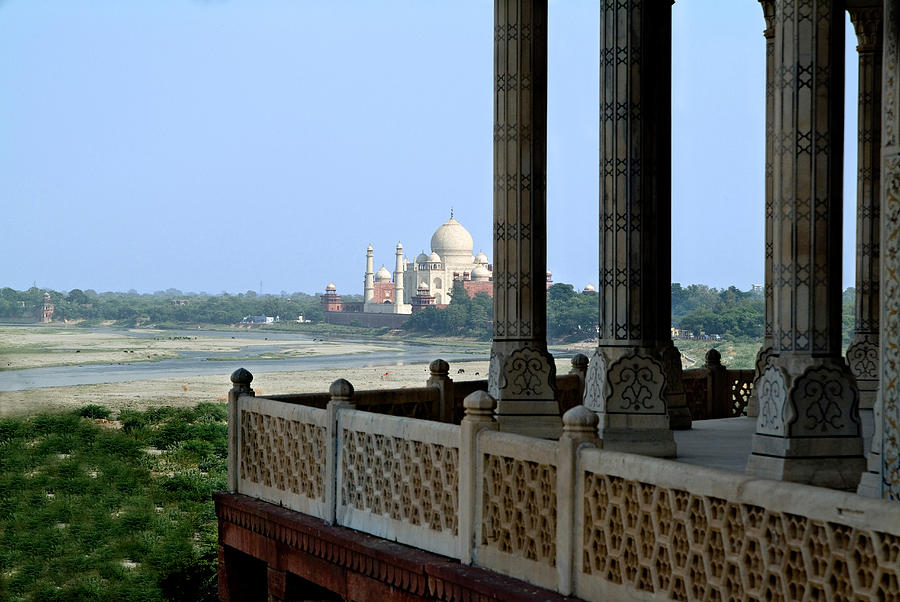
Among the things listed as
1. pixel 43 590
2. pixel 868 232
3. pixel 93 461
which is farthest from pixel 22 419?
pixel 868 232

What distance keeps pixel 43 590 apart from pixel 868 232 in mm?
Result: 20440

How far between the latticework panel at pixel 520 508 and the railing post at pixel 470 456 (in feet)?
0.28

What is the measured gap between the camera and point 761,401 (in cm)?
653

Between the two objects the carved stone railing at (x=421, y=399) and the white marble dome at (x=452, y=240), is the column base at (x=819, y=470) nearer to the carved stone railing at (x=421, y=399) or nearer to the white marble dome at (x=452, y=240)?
the carved stone railing at (x=421, y=399)

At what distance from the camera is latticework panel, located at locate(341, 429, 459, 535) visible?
6.20 metres

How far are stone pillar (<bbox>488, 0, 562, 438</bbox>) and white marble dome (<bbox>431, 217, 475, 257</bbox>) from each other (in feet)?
314

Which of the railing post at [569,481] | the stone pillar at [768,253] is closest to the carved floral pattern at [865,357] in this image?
the stone pillar at [768,253]

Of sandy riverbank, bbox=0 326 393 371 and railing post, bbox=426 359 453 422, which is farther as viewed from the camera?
sandy riverbank, bbox=0 326 393 371

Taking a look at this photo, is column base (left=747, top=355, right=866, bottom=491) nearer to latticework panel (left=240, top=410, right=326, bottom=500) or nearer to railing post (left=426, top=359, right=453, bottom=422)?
latticework panel (left=240, top=410, right=326, bottom=500)

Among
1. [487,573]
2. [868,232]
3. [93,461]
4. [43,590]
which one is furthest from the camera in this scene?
[93,461]

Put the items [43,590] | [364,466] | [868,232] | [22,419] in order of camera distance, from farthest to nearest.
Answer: [22,419] < [43,590] < [868,232] < [364,466]

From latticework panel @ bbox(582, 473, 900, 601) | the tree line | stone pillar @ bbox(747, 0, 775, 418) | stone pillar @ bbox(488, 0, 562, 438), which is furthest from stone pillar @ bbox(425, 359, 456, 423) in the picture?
the tree line

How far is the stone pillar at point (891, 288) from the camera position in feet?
16.3

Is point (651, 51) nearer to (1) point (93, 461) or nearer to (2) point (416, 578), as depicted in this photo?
(2) point (416, 578)
